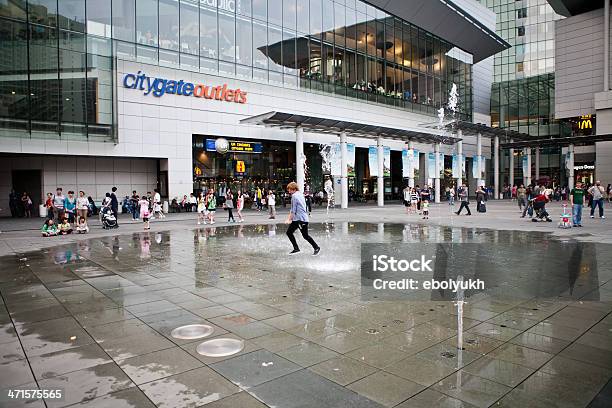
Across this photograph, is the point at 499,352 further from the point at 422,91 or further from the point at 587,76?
the point at 587,76

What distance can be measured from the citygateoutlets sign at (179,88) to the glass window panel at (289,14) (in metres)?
8.20

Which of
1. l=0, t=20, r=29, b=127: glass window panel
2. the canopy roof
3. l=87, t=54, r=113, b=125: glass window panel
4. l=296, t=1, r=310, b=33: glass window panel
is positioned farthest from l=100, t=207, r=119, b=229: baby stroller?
l=296, t=1, r=310, b=33: glass window panel

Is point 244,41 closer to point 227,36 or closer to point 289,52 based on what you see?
point 227,36

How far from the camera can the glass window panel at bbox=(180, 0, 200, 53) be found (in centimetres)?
3150

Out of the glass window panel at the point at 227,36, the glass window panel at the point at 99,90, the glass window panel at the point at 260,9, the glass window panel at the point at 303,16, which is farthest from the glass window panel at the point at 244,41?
the glass window panel at the point at 99,90

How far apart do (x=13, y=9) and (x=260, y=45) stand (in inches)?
680

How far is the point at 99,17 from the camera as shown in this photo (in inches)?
1115

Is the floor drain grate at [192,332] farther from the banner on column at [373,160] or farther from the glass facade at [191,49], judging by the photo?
the banner on column at [373,160]

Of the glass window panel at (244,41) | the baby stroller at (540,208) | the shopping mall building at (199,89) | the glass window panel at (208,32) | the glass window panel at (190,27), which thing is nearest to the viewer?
the baby stroller at (540,208)

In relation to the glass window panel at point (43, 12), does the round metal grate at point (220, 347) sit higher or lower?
lower

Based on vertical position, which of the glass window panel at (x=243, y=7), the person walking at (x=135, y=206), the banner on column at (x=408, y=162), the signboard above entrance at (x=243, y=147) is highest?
the glass window panel at (x=243, y=7)

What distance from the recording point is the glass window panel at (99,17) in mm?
27984

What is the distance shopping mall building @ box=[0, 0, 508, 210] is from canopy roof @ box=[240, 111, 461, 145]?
0.18m

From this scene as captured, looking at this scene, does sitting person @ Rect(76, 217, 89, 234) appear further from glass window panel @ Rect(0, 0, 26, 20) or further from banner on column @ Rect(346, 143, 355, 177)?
banner on column @ Rect(346, 143, 355, 177)
